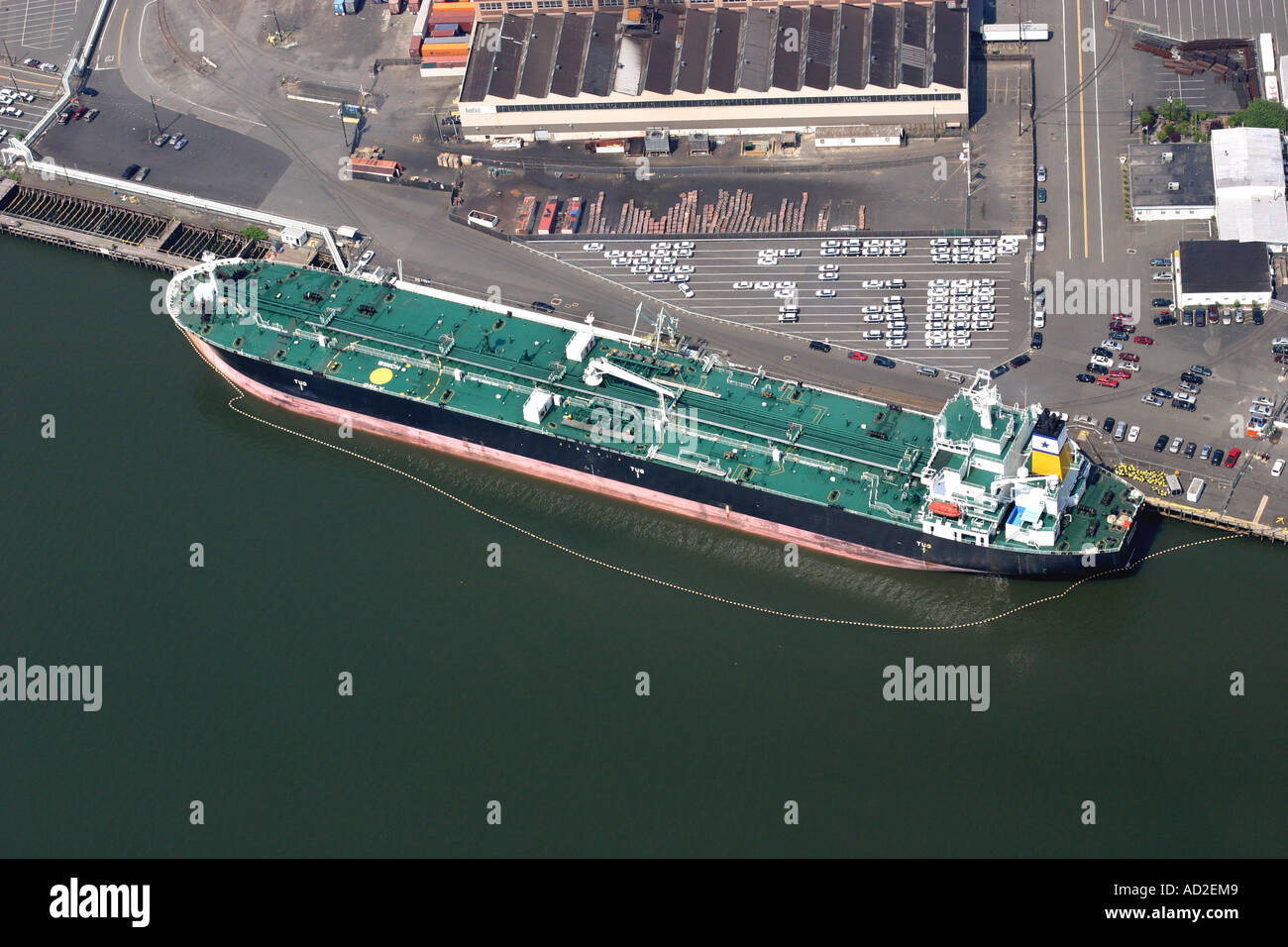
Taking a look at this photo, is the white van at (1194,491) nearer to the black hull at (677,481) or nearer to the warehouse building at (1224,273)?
the black hull at (677,481)

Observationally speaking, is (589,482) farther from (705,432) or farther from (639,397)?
(705,432)

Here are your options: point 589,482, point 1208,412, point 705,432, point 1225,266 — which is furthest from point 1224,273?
point 589,482

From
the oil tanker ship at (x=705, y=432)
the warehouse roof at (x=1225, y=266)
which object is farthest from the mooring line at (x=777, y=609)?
the warehouse roof at (x=1225, y=266)

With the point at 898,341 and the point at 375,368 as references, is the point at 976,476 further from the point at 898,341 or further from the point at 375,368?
the point at 375,368

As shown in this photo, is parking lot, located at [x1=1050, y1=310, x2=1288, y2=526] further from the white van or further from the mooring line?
the mooring line
